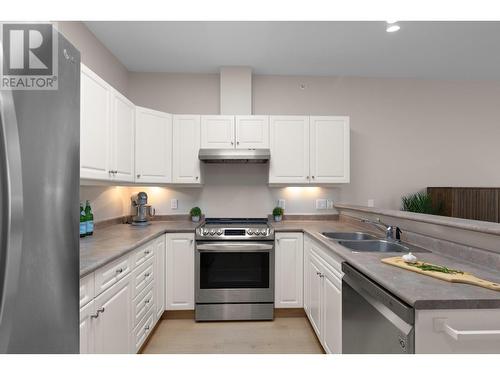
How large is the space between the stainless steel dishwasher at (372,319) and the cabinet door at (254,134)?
1.84m

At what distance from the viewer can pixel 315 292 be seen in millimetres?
2445

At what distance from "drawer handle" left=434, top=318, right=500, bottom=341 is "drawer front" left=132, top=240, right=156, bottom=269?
1.83 metres

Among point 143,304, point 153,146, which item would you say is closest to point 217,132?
point 153,146

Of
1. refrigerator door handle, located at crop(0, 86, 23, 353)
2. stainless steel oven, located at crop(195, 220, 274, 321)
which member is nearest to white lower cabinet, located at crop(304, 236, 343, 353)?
stainless steel oven, located at crop(195, 220, 274, 321)

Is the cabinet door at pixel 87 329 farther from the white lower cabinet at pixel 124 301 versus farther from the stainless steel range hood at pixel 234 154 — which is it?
the stainless steel range hood at pixel 234 154

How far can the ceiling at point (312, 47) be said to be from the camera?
2.56m

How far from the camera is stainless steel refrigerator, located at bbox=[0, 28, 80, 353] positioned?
2.13ft

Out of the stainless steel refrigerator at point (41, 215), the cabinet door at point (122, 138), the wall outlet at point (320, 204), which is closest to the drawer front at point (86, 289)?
the stainless steel refrigerator at point (41, 215)

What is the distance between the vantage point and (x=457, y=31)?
2623 mm

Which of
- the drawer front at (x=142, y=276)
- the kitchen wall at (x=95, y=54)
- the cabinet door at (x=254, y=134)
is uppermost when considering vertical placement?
the kitchen wall at (x=95, y=54)

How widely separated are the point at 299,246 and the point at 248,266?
56 centimetres

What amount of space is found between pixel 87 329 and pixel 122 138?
5.41ft

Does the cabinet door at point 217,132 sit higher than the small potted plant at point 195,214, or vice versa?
the cabinet door at point 217,132
